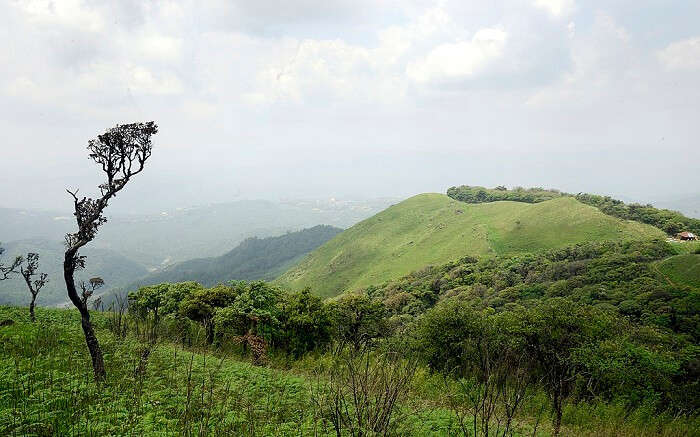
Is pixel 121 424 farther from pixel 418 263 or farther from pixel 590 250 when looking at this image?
pixel 418 263

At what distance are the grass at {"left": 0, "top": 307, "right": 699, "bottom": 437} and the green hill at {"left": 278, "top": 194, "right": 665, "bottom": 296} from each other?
86.4m

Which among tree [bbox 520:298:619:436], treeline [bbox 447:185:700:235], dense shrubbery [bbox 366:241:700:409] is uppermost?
treeline [bbox 447:185:700:235]

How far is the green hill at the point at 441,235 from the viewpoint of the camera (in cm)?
9156

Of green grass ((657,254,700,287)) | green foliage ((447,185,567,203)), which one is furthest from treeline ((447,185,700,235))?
green grass ((657,254,700,287))

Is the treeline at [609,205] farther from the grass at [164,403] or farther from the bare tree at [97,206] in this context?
the bare tree at [97,206]

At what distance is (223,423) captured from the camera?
7.73 metres

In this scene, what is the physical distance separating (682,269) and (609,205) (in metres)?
66.8

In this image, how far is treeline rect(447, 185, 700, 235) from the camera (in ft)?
284

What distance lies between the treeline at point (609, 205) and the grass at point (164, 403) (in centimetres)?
9783

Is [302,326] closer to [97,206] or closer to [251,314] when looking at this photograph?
[251,314]

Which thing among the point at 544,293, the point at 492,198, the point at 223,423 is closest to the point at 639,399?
the point at 223,423

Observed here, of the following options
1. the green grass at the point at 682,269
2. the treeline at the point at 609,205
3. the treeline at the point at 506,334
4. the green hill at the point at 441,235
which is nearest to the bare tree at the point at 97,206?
the treeline at the point at 506,334

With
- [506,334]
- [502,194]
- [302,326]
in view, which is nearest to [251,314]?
[302,326]

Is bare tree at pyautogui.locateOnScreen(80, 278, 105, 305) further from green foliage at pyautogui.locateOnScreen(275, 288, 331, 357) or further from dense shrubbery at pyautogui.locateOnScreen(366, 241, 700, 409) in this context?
dense shrubbery at pyautogui.locateOnScreen(366, 241, 700, 409)
